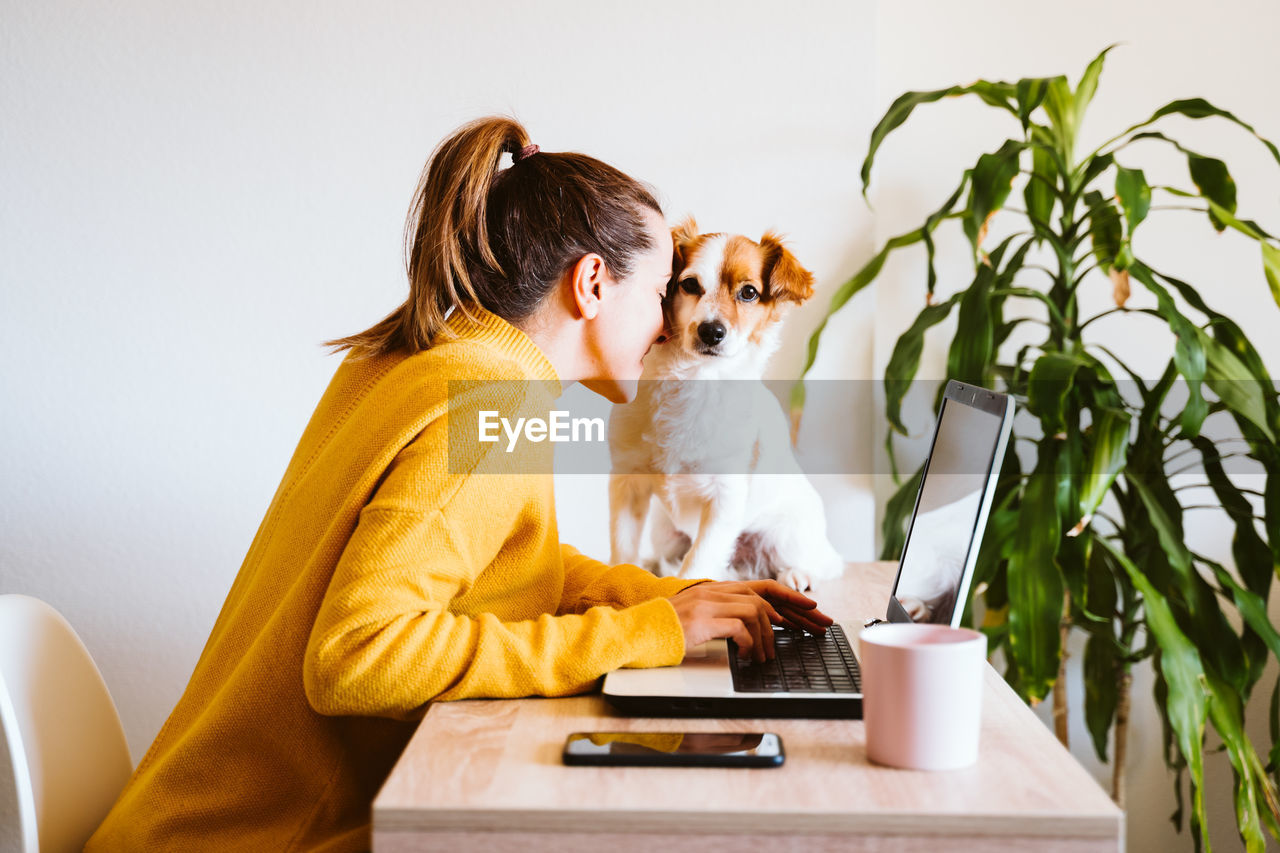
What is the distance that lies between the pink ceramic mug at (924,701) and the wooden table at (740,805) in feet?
0.04

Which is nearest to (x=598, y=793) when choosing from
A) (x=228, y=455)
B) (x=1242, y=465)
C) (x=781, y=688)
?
(x=781, y=688)

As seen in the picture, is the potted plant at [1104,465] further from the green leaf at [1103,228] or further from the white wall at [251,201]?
the white wall at [251,201]

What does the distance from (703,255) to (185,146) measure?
0.95 m

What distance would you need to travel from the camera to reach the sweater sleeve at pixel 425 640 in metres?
0.70

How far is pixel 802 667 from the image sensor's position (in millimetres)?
863

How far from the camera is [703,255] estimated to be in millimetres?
1267

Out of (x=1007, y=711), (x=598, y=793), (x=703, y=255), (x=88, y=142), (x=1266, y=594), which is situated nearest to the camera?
(x=598, y=793)

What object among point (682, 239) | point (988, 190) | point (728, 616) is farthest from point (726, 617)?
point (988, 190)

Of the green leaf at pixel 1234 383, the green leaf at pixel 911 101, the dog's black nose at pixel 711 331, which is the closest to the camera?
the dog's black nose at pixel 711 331

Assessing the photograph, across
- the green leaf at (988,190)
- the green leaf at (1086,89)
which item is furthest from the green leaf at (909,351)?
the green leaf at (1086,89)

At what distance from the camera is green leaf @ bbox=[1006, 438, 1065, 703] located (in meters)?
1.33

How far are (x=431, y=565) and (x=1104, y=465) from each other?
101 centimetres

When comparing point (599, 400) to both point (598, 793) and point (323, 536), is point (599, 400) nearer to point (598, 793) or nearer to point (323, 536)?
point (323, 536)

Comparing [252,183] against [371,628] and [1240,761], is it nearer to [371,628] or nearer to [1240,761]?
[371,628]
